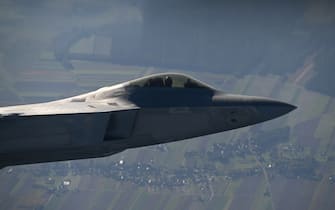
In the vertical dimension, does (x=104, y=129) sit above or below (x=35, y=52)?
above

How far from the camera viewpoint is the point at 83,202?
216 ft

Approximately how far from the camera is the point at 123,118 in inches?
621

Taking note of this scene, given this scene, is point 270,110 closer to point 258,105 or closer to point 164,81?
point 258,105

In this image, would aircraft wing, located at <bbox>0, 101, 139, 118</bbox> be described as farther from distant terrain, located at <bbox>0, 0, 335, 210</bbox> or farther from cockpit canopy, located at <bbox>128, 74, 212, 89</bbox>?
distant terrain, located at <bbox>0, 0, 335, 210</bbox>

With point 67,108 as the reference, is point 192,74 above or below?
below

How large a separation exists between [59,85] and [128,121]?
245 ft

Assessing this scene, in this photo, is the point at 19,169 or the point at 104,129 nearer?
the point at 104,129

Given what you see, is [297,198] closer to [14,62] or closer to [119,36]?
[119,36]

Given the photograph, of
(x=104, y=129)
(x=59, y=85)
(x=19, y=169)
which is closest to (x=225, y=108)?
(x=104, y=129)

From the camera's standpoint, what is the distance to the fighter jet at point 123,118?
1484cm

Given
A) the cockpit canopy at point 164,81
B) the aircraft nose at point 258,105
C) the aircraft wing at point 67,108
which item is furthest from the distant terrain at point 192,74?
the aircraft nose at point 258,105

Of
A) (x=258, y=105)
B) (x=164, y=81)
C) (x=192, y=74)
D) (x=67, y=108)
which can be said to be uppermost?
(x=258, y=105)

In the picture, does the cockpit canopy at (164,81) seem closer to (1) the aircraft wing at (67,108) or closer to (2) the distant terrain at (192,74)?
(1) the aircraft wing at (67,108)

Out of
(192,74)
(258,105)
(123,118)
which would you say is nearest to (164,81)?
(123,118)
